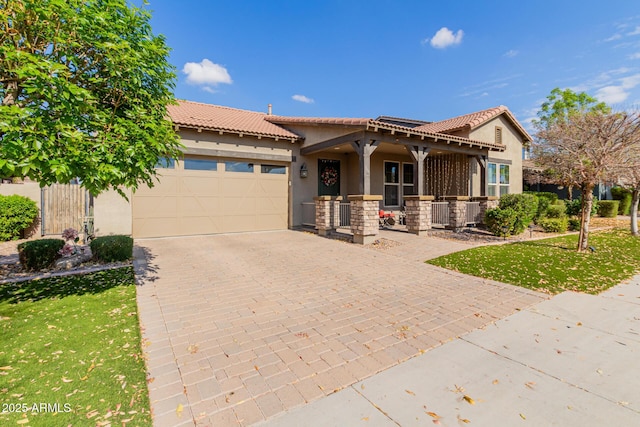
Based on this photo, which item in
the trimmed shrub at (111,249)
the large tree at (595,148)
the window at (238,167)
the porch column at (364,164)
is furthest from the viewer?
the window at (238,167)

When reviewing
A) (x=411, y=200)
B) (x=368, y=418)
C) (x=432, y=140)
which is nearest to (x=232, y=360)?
(x=368, y=418)

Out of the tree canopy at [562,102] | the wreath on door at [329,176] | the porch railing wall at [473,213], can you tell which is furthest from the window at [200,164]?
the tree canopy at [562,102]

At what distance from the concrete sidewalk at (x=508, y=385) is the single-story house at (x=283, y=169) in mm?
6358

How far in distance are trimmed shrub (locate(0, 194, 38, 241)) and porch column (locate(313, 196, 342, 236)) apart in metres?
9.48

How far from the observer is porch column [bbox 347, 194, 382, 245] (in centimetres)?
891

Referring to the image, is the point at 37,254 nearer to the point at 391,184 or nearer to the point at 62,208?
the point at 62,208

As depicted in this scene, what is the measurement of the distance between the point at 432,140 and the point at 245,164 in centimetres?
710

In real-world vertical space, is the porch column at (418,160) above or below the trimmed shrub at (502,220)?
above

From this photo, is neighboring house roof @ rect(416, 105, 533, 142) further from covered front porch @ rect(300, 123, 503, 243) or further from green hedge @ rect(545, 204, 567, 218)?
green hedge @ rect(545, 204, 567, 218)

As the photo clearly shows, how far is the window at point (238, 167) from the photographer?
35.7 feet

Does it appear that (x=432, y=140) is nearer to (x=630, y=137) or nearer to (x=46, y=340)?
(x=630, y=137)

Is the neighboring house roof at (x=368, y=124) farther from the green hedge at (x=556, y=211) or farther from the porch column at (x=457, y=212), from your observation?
the green hedge at (x=556, y=211)

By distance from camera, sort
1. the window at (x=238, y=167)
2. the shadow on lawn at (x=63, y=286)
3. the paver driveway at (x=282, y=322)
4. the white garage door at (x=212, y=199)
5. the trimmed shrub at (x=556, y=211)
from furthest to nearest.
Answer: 1. the trimmed shrub at (x=556, y=211)
2. the window at (x=238, y=167)
3. the white garage door at (x=212, y=199)
4. the shadow on lawn at (x=63, y=286)
5. the paver driveway at (x=282, y=322)

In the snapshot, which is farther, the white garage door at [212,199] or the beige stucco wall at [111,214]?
the white garage door at [212,199]
